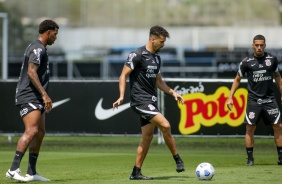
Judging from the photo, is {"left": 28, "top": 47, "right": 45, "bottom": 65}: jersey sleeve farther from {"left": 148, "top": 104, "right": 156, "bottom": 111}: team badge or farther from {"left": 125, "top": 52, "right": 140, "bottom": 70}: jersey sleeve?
{"left": 148, "top": 104, "right": 156, "bottom": 111}: team badge

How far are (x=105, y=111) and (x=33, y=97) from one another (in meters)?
7.72

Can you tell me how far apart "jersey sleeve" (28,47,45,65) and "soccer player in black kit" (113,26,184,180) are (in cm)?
129

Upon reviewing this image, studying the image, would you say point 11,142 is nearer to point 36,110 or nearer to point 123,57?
point 36,110

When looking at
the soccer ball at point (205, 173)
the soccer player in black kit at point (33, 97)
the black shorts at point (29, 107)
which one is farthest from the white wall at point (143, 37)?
the soccer ball at point (205, 173)

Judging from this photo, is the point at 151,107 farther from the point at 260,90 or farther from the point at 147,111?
the point at 260,90

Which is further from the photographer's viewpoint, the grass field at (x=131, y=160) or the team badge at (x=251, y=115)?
the team badge at (x=251, y=115)

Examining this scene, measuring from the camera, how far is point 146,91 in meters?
13.2

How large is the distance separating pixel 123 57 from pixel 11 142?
2709 centimetres

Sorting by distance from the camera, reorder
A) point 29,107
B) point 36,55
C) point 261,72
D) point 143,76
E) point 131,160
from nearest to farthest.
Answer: point 36,55
point 29,107
point 143,76
point 261,72
point 131,160

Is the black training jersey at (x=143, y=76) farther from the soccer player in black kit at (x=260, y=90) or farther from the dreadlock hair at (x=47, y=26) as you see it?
the soccer player in black kit at (x=260, y=90)

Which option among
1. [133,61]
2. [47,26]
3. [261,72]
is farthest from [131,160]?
[47,26]

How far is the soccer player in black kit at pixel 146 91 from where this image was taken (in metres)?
13.0

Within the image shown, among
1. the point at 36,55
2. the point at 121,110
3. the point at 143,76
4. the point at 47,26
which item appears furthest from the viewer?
the point at 121,110

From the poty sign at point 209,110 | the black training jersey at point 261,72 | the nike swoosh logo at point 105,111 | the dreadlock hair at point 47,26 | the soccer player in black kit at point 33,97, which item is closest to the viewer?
the soccer player in black kit at point 33,97
